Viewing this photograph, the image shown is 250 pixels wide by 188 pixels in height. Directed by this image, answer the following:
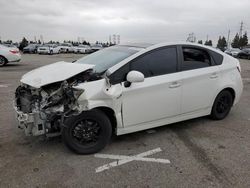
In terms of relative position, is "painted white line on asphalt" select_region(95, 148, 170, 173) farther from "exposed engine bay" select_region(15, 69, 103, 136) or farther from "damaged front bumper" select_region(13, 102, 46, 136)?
"damaged front bumper" select_region(13, 102, 46, 136)

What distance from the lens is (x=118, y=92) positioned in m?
3.43

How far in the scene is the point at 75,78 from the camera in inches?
133

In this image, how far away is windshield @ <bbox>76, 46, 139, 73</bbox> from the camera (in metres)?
3.79

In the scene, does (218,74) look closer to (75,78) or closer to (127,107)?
(127,107)

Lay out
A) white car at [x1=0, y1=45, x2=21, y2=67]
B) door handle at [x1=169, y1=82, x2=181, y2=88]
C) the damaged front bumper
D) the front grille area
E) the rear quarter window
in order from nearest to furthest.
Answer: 1. the damaged front bumper
2. the front grille area
3. door handle at [x1=169, y1=82, x2=181, y2=88]
4. the rear quarter window
5. white car at [x1=0, y1=45, x2=21, y2=67]

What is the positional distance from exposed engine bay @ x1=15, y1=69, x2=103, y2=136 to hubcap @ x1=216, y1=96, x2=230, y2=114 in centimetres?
280

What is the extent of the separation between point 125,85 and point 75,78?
0.71 meters

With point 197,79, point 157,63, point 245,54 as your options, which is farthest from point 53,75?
point 245,54

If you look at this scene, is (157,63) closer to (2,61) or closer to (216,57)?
(216,57)

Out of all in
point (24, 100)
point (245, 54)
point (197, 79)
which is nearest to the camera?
point (24, 100)

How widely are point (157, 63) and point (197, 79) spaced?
0.84 m

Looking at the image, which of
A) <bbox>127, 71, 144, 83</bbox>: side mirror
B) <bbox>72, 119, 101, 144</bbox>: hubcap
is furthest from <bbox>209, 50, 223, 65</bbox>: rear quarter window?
<bbox>72, 119, 101, 144</bbox>: hubcap

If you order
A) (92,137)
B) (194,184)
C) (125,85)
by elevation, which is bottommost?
(194,184)

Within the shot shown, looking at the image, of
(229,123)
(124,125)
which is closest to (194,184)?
(124,125)
